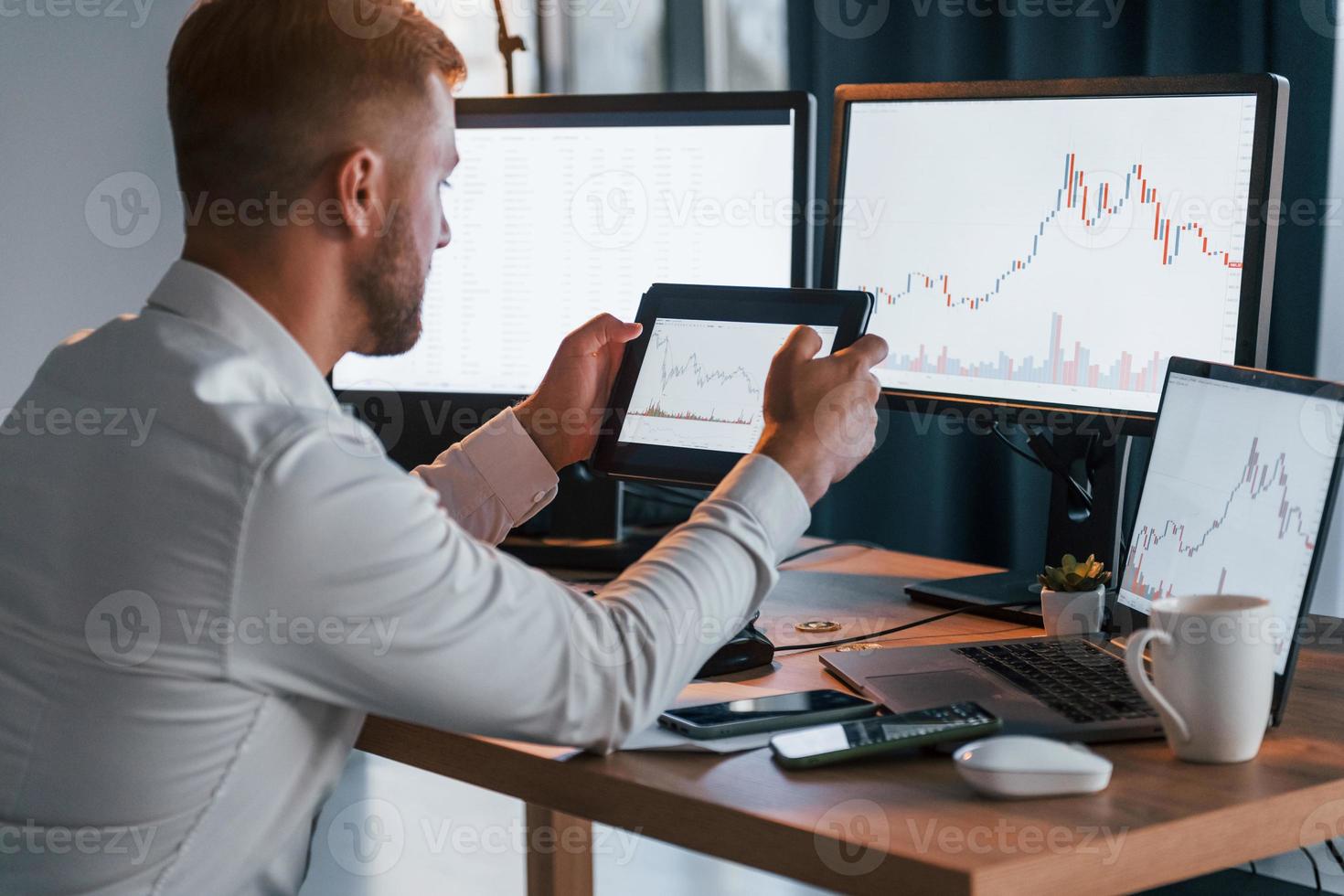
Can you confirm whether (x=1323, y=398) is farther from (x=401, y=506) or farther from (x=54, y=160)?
(x=54, y=160)

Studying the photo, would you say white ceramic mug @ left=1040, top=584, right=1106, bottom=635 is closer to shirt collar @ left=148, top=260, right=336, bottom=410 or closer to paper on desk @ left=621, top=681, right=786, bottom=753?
paper on desk @ left=621, top=681, right=786, bottom=753

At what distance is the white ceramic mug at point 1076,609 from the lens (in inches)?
49.2

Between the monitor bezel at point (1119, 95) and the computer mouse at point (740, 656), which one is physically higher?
the monitor bezel at point (1119, 95)

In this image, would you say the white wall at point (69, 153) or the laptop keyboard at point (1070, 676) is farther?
the white wall at point (69, 153)

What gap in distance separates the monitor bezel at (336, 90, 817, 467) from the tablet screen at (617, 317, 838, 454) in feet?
0.78

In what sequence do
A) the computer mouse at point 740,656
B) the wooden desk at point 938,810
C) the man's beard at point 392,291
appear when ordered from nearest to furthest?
the wooden desk at point 938,810 < the man's beard at point 392,291 < the computer mouse at point 740,656

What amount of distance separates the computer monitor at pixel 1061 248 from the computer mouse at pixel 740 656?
31 centimetres

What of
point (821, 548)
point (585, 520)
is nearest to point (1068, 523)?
point (821, 548)

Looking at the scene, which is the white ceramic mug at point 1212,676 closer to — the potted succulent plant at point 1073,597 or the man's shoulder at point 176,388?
the potted succulent plant at point 1073,597

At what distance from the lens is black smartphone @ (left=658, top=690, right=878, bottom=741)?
97 centimetres

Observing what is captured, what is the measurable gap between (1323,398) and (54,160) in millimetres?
2035

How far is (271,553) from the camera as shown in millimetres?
787
